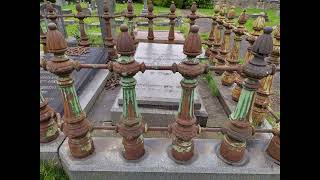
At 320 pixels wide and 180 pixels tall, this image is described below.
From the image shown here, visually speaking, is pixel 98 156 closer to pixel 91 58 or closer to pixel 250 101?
pixel 250 101

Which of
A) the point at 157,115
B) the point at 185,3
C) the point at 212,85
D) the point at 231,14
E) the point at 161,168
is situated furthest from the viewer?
the point at 185,3

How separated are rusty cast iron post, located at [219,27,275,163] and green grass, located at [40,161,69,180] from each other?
6.19 ft

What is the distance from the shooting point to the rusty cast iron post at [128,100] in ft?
7.34

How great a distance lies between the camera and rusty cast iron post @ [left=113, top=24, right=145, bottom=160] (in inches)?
88.1

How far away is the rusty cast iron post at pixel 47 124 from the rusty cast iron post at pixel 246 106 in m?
2.02

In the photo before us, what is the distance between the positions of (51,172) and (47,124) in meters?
0.56

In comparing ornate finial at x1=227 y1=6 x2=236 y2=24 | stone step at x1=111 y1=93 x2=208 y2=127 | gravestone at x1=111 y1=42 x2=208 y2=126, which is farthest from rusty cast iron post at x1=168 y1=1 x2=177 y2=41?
stone step at x1=111 y1=93 x2=208 y2=127

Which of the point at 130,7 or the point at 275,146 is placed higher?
the point at 130,7

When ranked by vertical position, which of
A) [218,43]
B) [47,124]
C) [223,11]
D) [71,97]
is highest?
[223,11]

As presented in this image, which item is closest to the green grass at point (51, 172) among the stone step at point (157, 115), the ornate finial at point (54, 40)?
the stone step at point (157, 115)

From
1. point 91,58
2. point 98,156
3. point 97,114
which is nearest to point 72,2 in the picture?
point 91,58

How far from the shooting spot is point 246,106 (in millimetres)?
2539

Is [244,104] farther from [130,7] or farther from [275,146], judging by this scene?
→ [130,7]

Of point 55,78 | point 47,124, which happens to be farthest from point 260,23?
point 55,78
